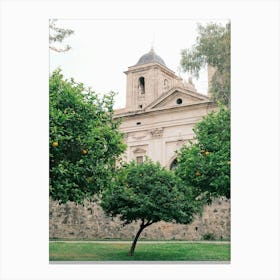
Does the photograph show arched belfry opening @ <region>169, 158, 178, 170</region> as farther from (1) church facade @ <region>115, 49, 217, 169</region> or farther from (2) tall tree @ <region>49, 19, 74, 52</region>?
(2) tall tree @ <region>49, 19, 74, 52</region>

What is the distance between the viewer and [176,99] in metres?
12.7

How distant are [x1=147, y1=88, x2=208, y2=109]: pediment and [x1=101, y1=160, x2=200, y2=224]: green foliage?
6.15ft

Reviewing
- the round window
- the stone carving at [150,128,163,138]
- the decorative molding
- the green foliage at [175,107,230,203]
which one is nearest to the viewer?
the green foliage at [175,107,230,203]

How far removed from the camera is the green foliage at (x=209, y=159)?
440 inches

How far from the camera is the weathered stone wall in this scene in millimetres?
11297

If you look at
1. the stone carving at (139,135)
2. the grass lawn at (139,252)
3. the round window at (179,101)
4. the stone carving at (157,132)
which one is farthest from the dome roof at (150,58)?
the grass lawn at (139,252)

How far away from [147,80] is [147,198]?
270 centimetres

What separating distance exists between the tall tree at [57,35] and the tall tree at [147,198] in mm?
2550

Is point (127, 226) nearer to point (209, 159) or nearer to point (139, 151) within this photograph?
point (139, 151)

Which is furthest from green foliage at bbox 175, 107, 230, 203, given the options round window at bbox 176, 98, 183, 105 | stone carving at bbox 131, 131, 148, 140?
stone carving at bbox 131, 131, 148, 140

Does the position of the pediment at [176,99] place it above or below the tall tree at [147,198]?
above

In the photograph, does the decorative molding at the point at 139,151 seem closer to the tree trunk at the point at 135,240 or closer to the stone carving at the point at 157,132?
the stone carving at the point at 157,132

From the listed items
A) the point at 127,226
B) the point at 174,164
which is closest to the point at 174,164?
the point at 174,164
